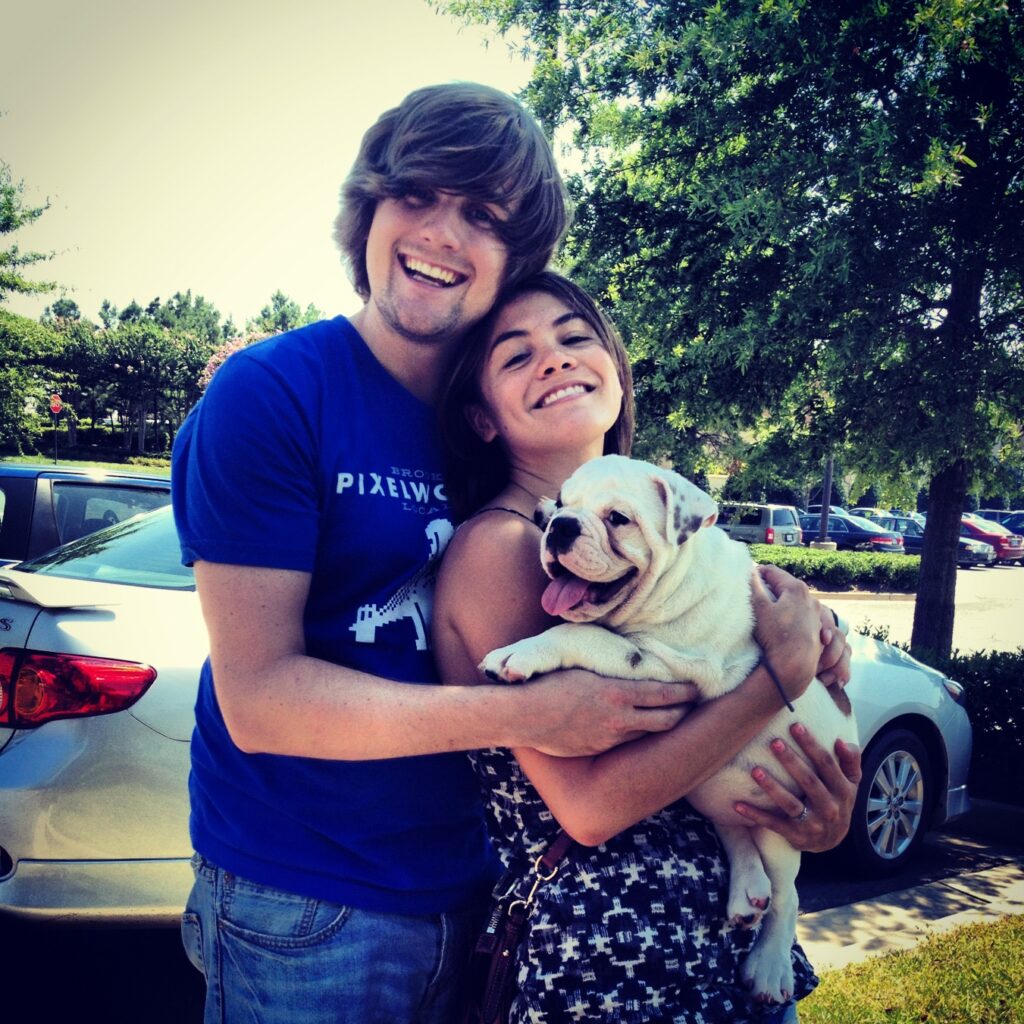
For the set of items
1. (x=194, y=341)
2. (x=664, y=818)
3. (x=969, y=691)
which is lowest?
(x=969, y=691)

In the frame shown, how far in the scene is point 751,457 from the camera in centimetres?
974

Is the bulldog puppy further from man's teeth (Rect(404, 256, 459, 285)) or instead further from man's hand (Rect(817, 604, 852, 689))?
man's teeth (Rect(404, 256, 459, 285))

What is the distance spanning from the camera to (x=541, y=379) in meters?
2.17

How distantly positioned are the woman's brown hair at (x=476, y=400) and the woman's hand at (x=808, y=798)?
98cm

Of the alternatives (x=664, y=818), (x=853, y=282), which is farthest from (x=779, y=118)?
(x=664, y=818)

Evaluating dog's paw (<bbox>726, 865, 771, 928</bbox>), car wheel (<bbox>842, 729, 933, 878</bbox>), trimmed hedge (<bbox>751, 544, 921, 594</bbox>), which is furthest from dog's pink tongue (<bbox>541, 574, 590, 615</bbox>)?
trimmed hedge (<bbox>751, 544, 921, 594</bbox>)

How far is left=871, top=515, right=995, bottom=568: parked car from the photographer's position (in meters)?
35.4

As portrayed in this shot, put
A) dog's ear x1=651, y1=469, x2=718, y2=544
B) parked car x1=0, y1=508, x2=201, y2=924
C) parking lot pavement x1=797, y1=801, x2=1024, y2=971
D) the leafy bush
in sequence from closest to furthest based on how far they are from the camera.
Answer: dog's ear x1=651, y1=469, x2=718, y2=544, parked car x1=0, y1=508, x2=201, y2=924, parking lot pavement x1=797, y1=801, x2=1024, y2=971, the leafy bush

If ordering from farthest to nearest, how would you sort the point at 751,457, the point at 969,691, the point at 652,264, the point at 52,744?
the point at 751,457 < the point at 652,264 < the point at 969,691 < the point at 52,744

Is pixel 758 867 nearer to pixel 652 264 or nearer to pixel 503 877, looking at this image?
pixel 503 877

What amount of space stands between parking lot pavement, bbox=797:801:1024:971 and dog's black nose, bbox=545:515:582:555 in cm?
323

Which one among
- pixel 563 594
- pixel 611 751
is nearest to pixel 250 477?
pixel 563 594

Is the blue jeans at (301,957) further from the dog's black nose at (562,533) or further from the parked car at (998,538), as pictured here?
the parked car at (998,538)

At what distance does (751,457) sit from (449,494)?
8222 mm
